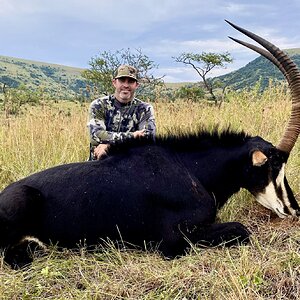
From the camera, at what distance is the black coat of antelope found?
328cm

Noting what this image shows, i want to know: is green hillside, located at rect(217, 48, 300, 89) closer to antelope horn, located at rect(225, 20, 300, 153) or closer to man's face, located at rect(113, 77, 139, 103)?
antelope horn, located at rect(225, 20, 300, 153)

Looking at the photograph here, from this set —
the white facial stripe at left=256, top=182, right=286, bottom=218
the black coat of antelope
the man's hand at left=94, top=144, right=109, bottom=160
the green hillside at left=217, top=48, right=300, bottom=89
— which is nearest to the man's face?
the man's hand at left=94, top=144, right=109, bottom=160

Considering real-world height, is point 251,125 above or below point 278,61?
below

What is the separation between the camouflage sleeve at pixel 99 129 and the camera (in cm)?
469

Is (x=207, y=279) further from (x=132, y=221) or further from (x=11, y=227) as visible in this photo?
(x=11, y=227)

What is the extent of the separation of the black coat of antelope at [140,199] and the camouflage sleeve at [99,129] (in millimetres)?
1049

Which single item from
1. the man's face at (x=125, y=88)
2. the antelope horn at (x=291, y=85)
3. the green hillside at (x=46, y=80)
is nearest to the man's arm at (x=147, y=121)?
the man's face at (x=125, y=88)

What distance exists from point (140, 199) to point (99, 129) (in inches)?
69.8

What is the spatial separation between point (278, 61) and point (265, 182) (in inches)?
41.3

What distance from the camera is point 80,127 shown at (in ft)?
22.7

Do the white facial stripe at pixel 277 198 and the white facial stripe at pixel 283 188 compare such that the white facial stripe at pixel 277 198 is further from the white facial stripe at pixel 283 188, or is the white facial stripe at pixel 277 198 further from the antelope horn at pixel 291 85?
the antelope horn at pixel 291 85

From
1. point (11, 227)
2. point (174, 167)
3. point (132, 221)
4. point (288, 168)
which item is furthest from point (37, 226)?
point (288, 168)

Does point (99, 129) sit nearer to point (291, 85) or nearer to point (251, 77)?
point (291, 85)

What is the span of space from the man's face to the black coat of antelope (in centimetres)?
153
